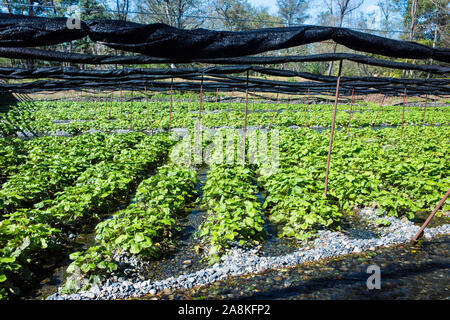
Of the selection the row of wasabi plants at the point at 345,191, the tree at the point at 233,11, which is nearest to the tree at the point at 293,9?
the tree at the point at 233,11

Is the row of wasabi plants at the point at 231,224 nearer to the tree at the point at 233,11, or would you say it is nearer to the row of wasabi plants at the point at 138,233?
the row of wasabi plants at the point at 138,233

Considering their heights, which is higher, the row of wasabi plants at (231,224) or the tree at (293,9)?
the tree at (293,9)

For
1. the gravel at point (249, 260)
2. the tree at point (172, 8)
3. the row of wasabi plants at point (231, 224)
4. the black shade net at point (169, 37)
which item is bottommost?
the gravel at point (249, 260)

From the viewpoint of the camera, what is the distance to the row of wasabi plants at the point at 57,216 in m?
3.12

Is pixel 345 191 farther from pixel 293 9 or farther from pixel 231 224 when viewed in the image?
pixel 293 9

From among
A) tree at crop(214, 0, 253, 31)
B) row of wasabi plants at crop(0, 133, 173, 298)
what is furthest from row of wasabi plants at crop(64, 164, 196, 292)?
tree at crop(214, 0, 253, 31)

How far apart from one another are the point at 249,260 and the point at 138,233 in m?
1.39

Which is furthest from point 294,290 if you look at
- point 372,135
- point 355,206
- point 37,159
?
point 372,135

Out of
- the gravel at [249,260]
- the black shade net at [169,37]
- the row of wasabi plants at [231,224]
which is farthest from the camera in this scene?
the row of wasabi plants at [231,224]

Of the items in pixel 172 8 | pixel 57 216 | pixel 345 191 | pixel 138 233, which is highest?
pixel 172 8

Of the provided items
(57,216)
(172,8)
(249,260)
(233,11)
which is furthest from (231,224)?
(233,11)

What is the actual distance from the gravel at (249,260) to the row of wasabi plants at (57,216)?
609 mm

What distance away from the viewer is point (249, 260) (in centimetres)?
346

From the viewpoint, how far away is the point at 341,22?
114 feet
